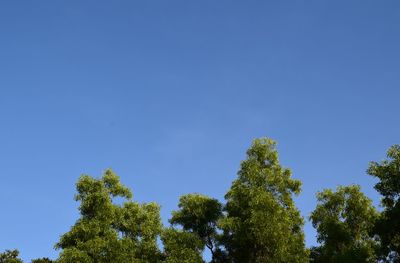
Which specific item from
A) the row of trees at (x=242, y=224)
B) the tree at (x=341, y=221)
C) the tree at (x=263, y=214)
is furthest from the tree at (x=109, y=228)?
the tree at (x=341, y=221)

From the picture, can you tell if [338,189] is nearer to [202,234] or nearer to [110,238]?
[202,234]

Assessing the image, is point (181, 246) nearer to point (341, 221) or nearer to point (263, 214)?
point (263, 214)

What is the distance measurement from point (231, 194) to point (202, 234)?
7.07 meters

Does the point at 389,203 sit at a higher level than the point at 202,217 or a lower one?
lower

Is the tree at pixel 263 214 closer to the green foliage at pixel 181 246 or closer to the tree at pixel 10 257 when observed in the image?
the green foliage at pixel 181 246

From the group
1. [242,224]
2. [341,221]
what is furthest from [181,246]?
[341,221]

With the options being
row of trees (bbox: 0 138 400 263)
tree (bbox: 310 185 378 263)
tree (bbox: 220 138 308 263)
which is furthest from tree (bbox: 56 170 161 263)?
tree (bbox: 310 185 378 263)

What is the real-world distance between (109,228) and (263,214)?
15.7 metres

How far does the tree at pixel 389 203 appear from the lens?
127 feet

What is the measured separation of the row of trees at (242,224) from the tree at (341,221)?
0.11m

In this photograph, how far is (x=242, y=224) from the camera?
50219mm

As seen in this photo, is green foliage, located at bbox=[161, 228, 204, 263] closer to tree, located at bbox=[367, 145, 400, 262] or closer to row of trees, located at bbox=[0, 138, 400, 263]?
row of trees, located at bbox=[0, 138, 400, 263]

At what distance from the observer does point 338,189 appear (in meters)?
57.4

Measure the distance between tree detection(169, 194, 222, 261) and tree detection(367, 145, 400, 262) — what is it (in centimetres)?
2000
